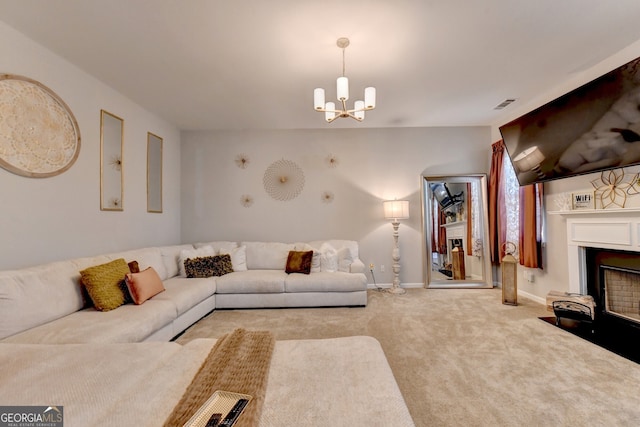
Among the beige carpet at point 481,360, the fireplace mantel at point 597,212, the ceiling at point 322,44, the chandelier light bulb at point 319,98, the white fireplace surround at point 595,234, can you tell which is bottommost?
the beige carpet at point 481,360

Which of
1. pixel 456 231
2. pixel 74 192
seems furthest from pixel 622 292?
pixel 74 192

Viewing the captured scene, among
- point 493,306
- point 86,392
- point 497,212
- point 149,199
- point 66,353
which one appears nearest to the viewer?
point 86,392

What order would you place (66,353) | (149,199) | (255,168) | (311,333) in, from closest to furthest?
(66,353) → (311,333) → (149,199) → (255,168)

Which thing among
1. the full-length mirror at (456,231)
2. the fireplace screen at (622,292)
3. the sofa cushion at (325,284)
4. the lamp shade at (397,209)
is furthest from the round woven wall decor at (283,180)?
the fireplace screen at (622,292)

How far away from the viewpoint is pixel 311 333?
8.70 feet

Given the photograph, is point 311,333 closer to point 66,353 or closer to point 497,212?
point 66,353

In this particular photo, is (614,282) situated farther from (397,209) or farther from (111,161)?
(111,161)

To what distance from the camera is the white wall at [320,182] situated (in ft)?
14.6

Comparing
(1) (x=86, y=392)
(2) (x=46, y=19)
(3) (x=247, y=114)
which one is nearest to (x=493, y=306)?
(1) (x=86, y=392)

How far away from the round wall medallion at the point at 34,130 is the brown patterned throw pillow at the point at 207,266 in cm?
163

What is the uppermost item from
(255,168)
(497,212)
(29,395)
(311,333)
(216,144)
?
(216,144)

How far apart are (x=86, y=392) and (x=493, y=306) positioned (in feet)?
12.8

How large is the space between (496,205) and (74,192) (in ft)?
17.7

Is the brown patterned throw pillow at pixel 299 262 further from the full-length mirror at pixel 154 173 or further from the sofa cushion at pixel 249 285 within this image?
the full-length mirror at pixel 154 173
